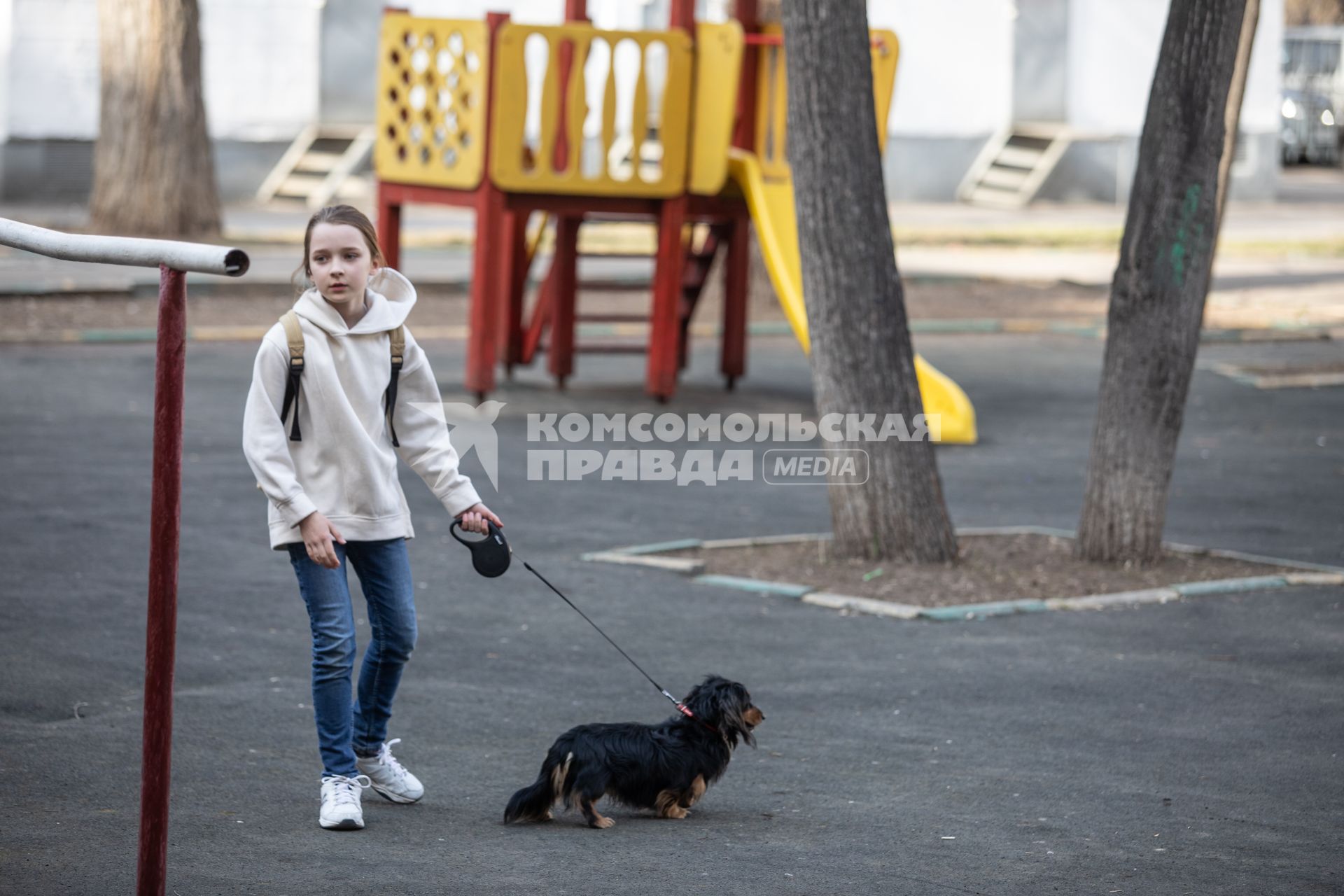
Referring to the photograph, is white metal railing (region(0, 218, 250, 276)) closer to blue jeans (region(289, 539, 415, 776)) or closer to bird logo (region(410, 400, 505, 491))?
blue jeans (region(289, 539, 415, 776))

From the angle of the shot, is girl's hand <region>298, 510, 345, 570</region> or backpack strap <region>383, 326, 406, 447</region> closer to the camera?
girl's hand <region>298, 510, 345, 570</region>

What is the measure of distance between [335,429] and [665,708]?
1.89 m

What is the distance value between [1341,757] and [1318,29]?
47.1m

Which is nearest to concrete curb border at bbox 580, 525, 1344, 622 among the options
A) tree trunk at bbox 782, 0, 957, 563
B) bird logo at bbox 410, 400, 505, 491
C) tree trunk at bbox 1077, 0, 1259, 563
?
tree trunk at bbox 1077, 0, 1259, 563

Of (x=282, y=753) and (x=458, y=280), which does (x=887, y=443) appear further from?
(x=458, y=280)

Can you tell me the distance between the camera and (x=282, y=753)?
5461mm

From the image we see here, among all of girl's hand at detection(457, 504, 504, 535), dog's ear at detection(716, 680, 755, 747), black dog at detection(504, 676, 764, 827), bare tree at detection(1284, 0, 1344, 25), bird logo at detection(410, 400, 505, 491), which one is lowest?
bird logo at detection(410, 400, 505, 491)

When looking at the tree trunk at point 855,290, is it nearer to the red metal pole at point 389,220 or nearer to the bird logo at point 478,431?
the bird logo at point 478,431

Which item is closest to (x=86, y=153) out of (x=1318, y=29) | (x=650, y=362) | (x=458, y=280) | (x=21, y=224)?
(x=458, y=280)

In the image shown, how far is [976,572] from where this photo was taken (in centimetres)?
803

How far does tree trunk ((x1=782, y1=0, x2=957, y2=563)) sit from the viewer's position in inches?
318

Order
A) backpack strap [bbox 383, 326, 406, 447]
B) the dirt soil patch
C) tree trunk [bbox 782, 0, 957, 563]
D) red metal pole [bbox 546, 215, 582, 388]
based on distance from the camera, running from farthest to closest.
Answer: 1. red metal pole [bbox 546, 215, 582, 388]
2. tree trunk [bbox 782, 0, 957, 563]
3. the dirt soil patch
4. backpack strap [bbox 383, 326, 406, 447]

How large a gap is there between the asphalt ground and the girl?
390 mm

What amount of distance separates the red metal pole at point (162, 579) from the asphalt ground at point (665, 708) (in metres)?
0.52
